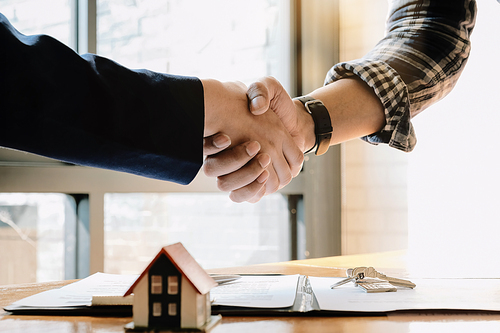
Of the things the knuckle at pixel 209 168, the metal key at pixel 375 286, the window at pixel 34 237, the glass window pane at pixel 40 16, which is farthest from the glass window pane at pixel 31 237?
the metal key at pixel 375 286

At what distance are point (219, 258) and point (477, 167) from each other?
1330 mm

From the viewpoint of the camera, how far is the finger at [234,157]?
1099 mm

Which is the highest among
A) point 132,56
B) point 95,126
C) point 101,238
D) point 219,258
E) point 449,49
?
Result: point 132,56

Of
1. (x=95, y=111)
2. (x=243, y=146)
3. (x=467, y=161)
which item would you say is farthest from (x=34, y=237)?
(x=467, y=161)

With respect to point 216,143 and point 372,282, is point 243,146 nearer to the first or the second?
point 216,143

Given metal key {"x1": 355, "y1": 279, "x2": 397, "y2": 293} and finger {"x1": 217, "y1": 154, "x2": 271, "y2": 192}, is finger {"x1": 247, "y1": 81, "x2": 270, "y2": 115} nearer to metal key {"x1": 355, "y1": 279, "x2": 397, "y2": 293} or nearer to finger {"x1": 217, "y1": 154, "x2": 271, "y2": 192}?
finger {"x1": 217, "y1": 154, "x2": 271, "y2": 192}

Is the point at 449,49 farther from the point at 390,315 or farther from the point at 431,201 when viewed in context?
the point at 431,201

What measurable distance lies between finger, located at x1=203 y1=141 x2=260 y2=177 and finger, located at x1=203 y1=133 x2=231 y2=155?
3 centimetres

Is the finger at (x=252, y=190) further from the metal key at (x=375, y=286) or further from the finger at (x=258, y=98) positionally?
the metal key at (x=375, y=286)

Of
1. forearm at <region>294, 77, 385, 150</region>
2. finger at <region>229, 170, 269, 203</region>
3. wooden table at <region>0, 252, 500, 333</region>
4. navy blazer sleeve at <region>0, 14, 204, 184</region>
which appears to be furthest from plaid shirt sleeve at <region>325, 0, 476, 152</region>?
wooden table at <region>0, 252, 500, 333</region>

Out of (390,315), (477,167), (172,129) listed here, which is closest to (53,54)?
(172,129)

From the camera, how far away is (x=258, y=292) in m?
0.68

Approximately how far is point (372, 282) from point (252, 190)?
0.52 m

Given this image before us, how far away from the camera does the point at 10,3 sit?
1688 mm
